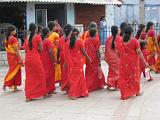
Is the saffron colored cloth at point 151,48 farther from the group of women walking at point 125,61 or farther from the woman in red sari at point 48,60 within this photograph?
the woman in red sari at point 48,60

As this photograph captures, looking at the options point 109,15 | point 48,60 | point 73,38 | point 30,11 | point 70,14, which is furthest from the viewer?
point 109,15

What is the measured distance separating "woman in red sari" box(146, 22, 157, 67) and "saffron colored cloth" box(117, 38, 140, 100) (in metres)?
4.97

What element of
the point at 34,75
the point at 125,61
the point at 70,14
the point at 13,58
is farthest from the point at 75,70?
the point at 70,14

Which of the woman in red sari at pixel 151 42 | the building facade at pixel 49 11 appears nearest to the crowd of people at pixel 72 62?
the woman in red sari at pixel 151 42

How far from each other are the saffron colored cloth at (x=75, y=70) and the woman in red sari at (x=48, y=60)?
0.40 m

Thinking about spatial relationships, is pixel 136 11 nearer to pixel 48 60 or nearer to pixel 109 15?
pixel 109 15

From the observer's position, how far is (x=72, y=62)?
35.0 ft

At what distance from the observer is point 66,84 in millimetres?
11164

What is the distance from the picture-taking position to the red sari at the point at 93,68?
37.4 feet

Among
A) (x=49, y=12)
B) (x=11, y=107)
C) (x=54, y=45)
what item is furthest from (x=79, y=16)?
(x=11, y=107)

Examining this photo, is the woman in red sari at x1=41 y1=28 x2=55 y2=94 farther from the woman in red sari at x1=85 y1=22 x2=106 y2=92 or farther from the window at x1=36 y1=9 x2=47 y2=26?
the window at x1=36 y1=9 x2=47 y2=26

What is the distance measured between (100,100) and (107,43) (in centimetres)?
171

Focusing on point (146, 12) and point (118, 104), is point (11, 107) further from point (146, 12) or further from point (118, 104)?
point (146, 12)

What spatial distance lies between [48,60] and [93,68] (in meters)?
1.21
